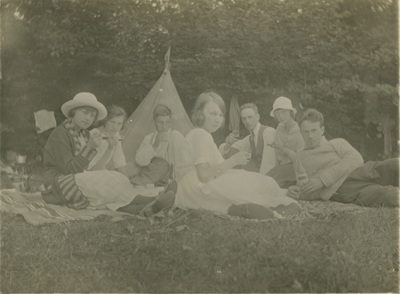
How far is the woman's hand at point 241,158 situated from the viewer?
18.1 feet

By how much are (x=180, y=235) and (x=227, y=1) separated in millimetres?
2445

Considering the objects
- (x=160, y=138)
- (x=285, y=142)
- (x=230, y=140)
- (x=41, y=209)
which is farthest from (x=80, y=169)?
(x=285, y=142)

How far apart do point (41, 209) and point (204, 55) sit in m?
2.27

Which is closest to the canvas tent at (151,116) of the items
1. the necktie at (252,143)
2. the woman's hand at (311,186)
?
the necktie at (252,143)

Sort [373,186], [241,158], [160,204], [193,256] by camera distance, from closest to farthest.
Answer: [193,256] → [160,204] → [241,158] → [373,186]

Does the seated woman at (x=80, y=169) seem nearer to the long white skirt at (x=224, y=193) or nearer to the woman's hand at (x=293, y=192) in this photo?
the long white skirt at (x=224, y=193)

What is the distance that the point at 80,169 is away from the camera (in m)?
5.46

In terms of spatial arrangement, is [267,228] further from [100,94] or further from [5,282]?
[5,282]

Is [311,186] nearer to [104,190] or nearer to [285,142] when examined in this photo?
[285,142]

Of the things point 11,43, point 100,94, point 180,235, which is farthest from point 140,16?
point 180,235

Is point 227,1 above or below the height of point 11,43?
above

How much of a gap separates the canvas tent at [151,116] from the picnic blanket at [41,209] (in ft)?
1.55

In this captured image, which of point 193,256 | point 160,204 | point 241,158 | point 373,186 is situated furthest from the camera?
point 373,186

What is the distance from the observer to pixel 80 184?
544 cm
